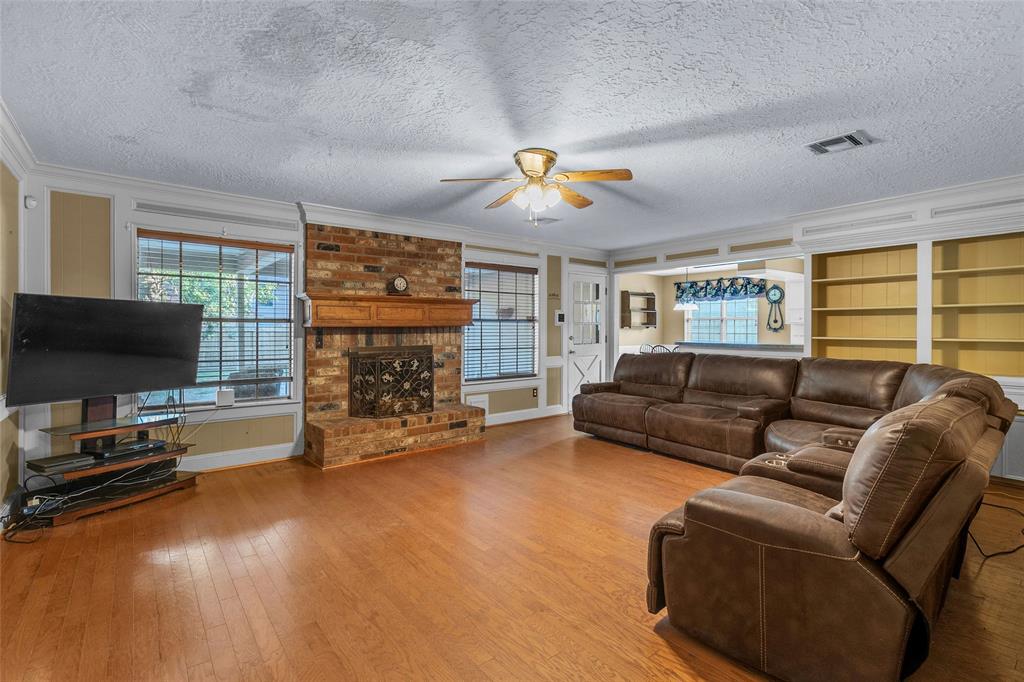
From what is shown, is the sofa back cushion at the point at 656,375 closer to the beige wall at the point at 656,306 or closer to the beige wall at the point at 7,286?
the beige wall at the point at 656,306

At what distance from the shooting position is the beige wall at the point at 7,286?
3.06 m

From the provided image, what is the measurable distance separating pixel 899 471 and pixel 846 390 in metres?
3.42

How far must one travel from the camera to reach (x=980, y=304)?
4.32m

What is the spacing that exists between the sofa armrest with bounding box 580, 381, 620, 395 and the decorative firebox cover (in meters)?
1.86

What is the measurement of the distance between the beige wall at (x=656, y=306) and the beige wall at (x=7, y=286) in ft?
29.1

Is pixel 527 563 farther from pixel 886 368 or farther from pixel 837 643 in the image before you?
pixel 886 368

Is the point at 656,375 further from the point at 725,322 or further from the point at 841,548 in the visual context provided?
the point at 725,322

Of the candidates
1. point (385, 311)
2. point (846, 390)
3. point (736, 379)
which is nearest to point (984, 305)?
point (846, 390)

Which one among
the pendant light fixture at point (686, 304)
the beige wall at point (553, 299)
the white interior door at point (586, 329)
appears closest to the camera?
the beige wall at point (553, 299)

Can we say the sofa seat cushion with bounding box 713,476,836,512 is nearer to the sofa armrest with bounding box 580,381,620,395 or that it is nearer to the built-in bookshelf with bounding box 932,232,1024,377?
the sofa armrest with bounding box 580,381,620,395

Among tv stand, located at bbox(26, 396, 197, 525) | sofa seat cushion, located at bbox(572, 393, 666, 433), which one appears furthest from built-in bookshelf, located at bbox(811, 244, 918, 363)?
tv stand, located at bbox(26, 396, 197, 525)

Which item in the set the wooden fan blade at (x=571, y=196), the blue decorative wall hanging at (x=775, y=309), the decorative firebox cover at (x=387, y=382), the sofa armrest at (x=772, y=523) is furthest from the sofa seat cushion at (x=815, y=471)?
the blue decorative wall hanging at (x=775, y=309)

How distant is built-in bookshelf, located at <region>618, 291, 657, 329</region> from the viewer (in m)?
9.98

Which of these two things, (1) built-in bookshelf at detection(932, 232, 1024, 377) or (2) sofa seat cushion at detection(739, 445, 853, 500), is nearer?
(2) sofa seat cushion at detection(739, 445, 853, 500)
